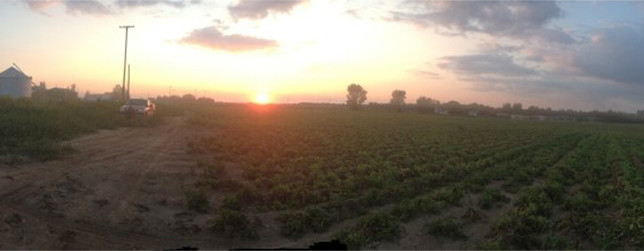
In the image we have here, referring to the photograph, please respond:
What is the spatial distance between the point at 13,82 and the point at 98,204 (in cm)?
5104

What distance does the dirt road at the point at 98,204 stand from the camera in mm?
8953

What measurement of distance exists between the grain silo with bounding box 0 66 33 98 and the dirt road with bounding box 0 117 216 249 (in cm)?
4444

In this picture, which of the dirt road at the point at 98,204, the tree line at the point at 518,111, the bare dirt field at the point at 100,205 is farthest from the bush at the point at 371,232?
the tree line at the point at 518,111

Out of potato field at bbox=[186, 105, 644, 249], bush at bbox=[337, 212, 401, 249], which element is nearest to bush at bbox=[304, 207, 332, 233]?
potato field at bbox=[186, 105, 644, 249]

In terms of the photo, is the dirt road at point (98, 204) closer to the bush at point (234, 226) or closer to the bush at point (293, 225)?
the bush at point (234, 226)

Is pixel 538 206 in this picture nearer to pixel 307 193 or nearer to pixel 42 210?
pixel 307 193

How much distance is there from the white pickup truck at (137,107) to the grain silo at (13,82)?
21398 mm

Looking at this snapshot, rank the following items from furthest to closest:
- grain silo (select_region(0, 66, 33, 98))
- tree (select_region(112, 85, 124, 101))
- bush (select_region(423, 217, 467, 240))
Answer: tree (select_region(112, 85, 124, 101)), grain silo (select_region(0, 66, 33, 98)), bush (select_region(423, 217, 467, 240))

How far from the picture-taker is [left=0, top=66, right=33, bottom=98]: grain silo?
177 feet

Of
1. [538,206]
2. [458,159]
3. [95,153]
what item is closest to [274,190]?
[538,206]

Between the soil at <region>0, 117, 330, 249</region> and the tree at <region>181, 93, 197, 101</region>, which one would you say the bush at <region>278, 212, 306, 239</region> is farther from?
the tree at <region>181, 93, 197, 101</region>

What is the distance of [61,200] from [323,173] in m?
7.43

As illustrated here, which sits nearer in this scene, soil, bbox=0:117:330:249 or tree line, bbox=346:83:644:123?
soil, bbox=0:117:330:249

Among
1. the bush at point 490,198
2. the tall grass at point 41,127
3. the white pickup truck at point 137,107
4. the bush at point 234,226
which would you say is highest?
the white pickup truck at point 137,107
